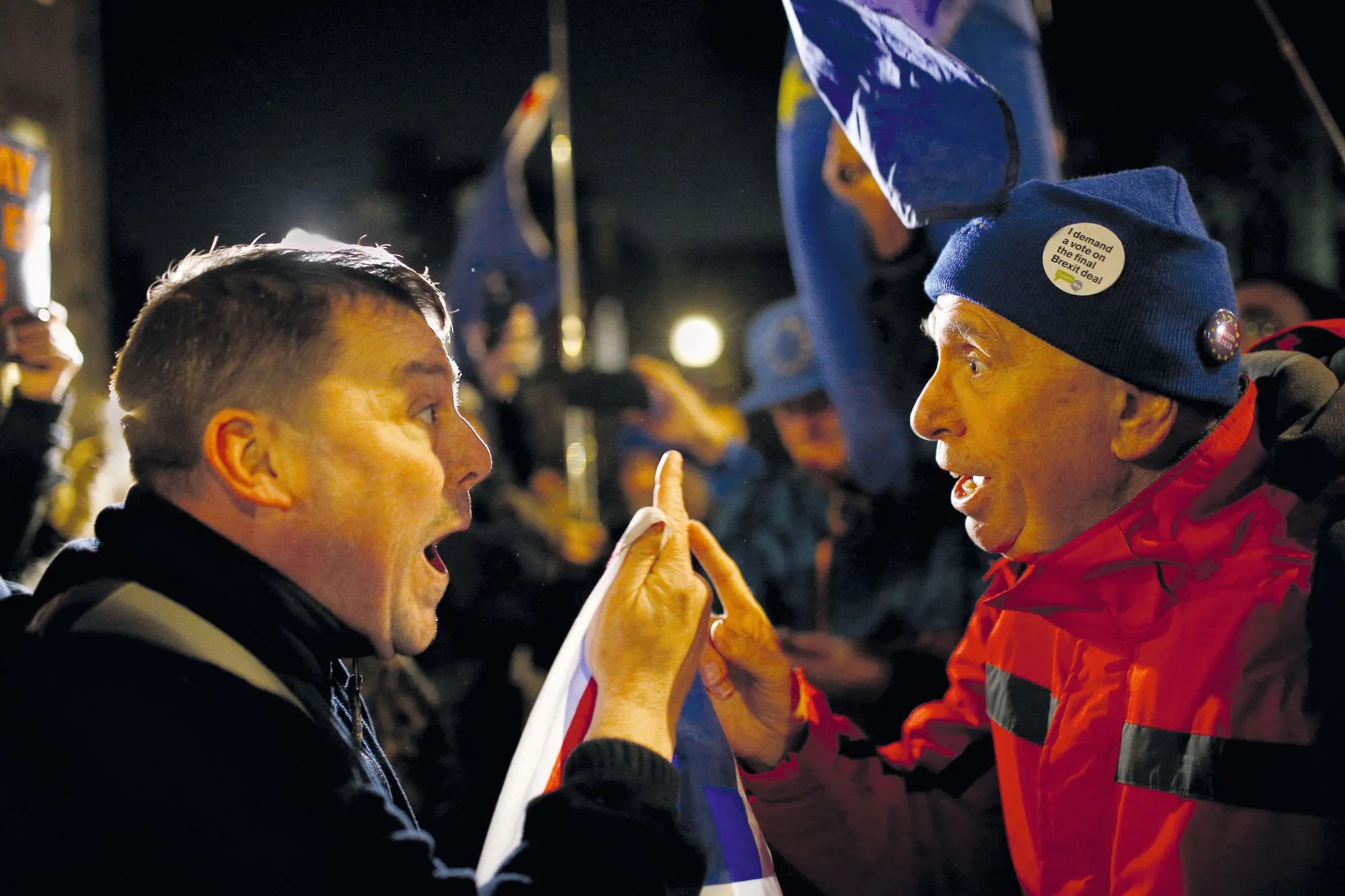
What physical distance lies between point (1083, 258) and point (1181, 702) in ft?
2.16

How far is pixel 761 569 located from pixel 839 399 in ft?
1.95

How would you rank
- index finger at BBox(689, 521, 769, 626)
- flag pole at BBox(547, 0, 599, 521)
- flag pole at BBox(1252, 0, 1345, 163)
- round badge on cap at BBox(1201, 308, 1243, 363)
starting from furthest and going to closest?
flag pole at BBox(547, 0, 599, 521) < flag pole at BBox(1252, 0, 1345, 163) < index finger at BBox(689, 521, 769, 626) < round badge on cap at BBox(1201, 308, 1243, 363)

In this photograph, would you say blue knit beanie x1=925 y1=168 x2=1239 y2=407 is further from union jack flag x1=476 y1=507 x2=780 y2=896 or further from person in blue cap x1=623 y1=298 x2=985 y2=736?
person in blue cap x1=623 y1=298 x2=985 y2=736

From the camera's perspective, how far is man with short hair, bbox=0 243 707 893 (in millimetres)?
1046

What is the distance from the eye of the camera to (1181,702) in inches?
55.5

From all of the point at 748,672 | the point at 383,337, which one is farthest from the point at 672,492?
the point at 383,337

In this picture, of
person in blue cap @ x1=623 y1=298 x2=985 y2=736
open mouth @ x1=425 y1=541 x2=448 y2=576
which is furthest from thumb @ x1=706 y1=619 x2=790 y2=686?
person in blue cap @ x1=623 y1=298 x2=985 y2=736

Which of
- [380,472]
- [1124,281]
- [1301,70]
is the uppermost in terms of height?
[1301,70]

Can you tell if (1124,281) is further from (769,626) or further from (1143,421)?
(769,626)

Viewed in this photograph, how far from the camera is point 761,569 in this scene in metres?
2.89

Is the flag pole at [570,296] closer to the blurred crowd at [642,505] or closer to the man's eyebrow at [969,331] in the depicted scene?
the blurred crowd at [642,505]

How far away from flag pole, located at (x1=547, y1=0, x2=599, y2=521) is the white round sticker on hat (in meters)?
1.81

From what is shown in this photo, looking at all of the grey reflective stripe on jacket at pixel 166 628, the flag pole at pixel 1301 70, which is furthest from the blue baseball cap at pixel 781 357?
the grey reflective stripe on jacket at pixel 166 628

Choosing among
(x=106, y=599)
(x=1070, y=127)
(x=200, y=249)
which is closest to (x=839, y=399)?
(x=1070, y=127)
